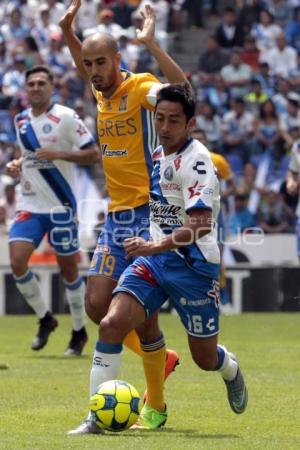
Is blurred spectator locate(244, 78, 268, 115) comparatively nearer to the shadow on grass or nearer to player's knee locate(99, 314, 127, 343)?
Answer: the shadow on grass

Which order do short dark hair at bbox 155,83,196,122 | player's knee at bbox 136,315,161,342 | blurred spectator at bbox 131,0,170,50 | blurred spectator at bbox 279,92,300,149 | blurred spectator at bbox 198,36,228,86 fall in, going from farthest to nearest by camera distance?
1. blurred spectator at bbox 131,0,170,50
2. blurred spectator at bbox 198,36,228,86
3. blurred spectator at bbox 279,92,300,149
4. player's knee at bbox 136,315,161,342
5. short dark hair at bbox 155,83,196,122

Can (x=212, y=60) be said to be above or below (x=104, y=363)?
above

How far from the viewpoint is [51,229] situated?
1370cm

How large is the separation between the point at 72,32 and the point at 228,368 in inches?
124

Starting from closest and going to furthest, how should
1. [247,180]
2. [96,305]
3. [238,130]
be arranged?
[96,305] → [247,180] → [238,130]

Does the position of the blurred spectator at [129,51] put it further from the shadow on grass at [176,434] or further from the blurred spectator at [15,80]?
the shadow on grass at [176,434]

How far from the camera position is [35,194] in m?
13.8

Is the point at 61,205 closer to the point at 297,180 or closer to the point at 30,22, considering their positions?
A: the point at 297,180

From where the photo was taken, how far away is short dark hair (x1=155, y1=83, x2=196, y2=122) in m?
8.27

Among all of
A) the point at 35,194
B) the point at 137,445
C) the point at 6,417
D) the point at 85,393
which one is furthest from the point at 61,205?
the point at 137,445

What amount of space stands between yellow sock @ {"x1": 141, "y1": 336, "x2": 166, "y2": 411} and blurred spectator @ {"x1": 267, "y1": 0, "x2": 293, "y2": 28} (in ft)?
64.8

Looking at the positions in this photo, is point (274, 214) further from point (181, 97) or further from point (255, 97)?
point (181, 97)

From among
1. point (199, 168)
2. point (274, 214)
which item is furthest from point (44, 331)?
point (274, 214)

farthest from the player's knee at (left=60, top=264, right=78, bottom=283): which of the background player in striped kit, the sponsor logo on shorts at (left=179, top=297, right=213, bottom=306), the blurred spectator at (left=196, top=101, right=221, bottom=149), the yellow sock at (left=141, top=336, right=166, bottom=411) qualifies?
the blurred spectator at (left=196, top=101, right=221, bottom=149)
